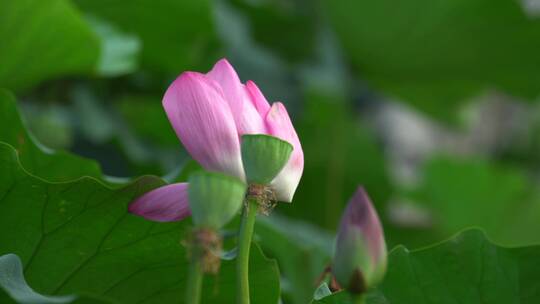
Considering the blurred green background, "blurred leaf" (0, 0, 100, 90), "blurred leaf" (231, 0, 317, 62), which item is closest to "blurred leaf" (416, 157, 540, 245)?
the blurred green background

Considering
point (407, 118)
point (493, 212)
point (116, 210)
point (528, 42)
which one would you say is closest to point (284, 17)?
point (528, 42)

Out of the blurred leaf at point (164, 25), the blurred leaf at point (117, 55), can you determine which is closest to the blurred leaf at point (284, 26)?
the blurred leaf at point (164, 25)

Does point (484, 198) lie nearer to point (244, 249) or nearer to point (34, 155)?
point (34, 155)

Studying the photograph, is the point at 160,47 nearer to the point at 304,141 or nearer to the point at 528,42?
the point at 304,141

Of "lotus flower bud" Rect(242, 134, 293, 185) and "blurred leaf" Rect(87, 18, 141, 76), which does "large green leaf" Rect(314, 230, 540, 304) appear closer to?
"lotus flower bud" Rect(242, 134, 293, 185)

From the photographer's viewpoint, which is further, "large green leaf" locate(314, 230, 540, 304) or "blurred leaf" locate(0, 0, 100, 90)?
"blurred leaf" locate(0, 0, 100, 90)

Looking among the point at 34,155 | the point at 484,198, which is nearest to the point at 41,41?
the point at 34,155
